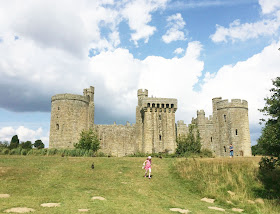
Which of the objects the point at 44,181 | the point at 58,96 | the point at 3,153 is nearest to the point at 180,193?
the point at 44,181

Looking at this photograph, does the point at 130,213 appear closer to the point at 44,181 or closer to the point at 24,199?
the point at 24,199

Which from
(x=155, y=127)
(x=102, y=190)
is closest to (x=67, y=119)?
(x=155, y=127)

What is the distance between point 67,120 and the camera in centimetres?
4191

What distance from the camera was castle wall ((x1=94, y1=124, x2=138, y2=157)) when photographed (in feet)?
155

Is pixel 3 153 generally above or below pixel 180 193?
above

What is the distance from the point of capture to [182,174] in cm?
1695

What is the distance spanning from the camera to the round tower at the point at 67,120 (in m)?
41.2

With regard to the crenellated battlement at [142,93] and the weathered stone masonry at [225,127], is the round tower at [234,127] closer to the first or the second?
the weathered stone masonry at [225,127]

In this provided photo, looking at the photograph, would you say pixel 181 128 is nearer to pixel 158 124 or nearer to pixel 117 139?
pixel 158 124

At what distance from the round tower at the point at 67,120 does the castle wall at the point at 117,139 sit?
4.68 metres

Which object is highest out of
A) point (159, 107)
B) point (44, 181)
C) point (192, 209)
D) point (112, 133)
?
point (159, 107)

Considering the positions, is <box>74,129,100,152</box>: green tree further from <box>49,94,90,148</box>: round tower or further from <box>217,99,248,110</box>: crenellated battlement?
<box>217,99,248,110</box>: crenellated battlement

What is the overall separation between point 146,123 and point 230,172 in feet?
91.4

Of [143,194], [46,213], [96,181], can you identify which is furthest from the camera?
[96,181]
